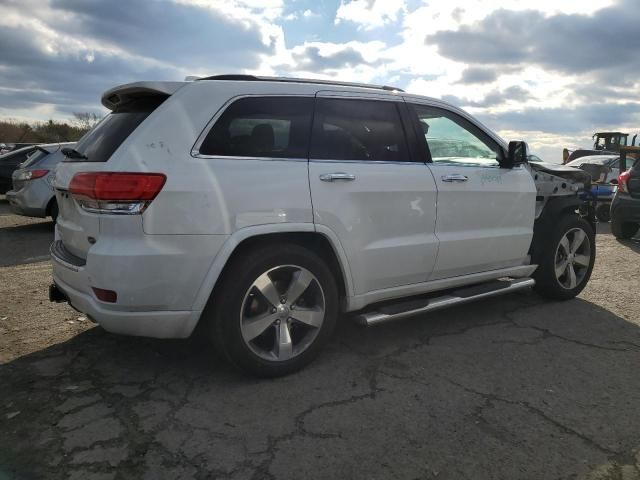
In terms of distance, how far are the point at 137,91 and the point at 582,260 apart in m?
4.44

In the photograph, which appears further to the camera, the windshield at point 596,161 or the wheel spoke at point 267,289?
the windshield at point 596,161

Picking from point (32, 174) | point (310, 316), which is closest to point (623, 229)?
point (310, 316)

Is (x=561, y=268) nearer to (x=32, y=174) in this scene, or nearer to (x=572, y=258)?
(x=572, y=258)

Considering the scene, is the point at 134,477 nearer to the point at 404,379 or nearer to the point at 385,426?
the point at 385,426

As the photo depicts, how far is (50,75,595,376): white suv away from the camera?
9.21 ft

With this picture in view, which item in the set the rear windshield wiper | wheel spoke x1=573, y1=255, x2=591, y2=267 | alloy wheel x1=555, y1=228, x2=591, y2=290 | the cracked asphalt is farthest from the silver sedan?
wheel spoke x1=573, y1=255, x2=591, y2=267

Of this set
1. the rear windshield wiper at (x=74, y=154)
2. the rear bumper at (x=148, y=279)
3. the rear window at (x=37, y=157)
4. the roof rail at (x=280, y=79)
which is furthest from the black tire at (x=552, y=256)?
the rear window at (x=37, y=157)

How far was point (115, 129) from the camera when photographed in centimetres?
315

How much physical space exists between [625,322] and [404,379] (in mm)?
2417

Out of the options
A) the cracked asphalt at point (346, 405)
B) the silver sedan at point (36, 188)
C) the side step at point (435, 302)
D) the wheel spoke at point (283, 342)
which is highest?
the silver sedan at point (36, 188)

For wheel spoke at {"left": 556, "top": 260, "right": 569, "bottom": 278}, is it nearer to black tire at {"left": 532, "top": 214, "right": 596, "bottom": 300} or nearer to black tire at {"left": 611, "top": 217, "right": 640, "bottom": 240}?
black tire at {"left": 532, "top": 214, "right": 596, "bottom": 300}

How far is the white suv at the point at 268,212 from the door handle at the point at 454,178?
0.04 ft

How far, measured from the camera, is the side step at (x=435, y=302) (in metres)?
3.53

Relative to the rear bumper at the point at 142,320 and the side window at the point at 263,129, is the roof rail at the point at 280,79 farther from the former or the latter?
the rear bumper at the point at 142,320
